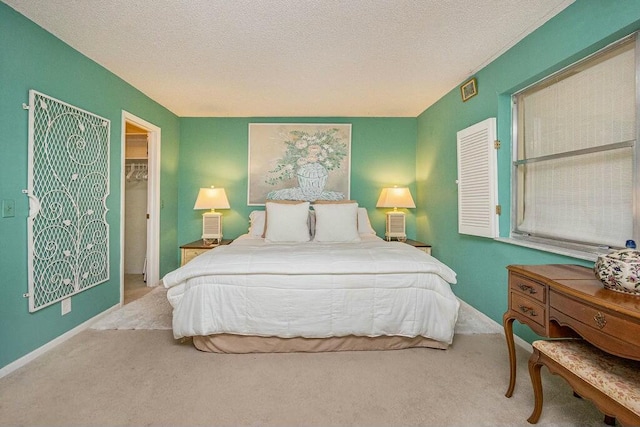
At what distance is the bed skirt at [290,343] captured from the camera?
210 centimetres

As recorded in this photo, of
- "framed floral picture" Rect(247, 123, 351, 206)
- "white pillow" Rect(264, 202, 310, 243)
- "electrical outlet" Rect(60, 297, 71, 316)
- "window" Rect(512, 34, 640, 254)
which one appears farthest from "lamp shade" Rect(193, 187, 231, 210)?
"window" Rect(512, 34, 640, 254)

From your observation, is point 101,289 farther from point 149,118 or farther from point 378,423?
point 378,423

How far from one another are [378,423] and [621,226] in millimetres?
1773

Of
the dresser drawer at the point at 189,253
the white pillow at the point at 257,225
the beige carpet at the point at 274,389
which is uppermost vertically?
the white pillow at the point at 257,225

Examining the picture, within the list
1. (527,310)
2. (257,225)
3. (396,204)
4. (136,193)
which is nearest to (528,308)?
(527,310)

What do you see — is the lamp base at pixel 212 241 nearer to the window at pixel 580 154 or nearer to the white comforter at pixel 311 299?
the white comforter at pixel 311 299

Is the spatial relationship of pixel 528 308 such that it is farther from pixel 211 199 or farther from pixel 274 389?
pixel 211 199

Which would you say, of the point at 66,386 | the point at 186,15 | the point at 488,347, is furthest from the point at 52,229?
the point at 488,347

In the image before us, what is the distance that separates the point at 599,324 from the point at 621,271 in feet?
0.78

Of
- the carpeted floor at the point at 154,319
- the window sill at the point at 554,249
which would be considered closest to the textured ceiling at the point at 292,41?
the window sill at the point at 554,249

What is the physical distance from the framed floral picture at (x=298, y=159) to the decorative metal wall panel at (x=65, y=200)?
1896mm

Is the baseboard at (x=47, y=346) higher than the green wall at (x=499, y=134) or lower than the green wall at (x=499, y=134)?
lower

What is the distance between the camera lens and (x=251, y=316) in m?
2.05

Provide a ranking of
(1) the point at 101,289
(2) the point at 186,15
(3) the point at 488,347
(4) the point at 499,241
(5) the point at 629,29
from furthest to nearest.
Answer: (1) the point at 101,289
(4) the point at 499,241
(3) the point at 488,347
(2) the point at 186,15
(5) the point at 629,29
